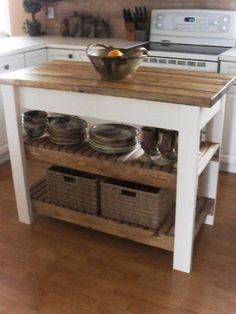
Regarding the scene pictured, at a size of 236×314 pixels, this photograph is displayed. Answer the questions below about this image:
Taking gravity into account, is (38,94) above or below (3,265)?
above

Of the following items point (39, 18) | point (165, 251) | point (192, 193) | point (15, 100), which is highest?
point (39, 18)

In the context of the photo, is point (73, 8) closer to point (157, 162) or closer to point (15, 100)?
point (15, 100)

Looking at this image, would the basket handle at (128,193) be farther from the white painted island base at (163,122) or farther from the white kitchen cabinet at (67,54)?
the white kitchen cabinet at (67,54)

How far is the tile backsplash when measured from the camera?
133 inches

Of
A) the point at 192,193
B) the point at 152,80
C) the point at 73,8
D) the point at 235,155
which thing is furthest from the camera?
the point at 73,8

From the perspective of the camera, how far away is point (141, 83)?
195 centimetres

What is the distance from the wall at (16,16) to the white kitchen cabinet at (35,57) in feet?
3.22

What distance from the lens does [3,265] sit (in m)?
2.11

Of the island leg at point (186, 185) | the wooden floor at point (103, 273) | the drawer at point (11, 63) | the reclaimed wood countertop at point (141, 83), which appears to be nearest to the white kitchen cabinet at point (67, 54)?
the drawer at point (11, 63)

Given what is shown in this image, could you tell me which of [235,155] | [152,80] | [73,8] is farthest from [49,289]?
[73,8]

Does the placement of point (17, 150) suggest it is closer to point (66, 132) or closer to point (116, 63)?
point (66, 132)

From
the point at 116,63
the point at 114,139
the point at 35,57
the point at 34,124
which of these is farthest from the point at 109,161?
the point at 35,57

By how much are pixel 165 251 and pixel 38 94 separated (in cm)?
113

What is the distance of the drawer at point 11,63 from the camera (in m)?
3.09
